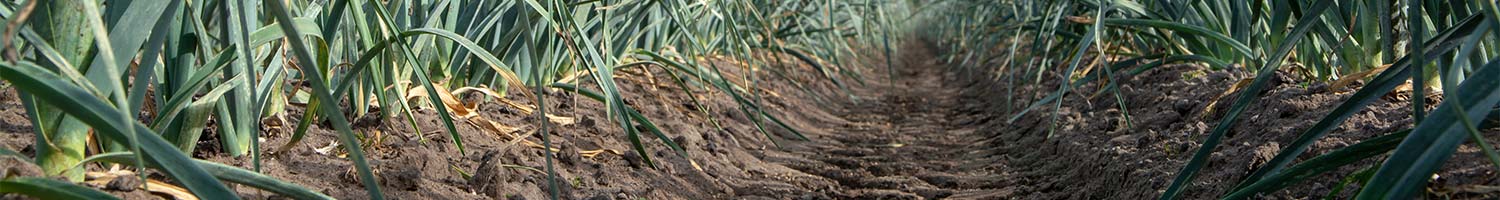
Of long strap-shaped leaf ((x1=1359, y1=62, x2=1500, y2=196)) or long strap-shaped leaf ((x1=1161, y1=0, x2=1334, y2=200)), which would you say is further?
long strap-shaped leaf ((x1=1161, y1=0, x2=1334, y2=200))

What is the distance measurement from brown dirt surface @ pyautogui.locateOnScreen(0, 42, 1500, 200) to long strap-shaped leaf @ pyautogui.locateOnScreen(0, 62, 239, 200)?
1.03 ft

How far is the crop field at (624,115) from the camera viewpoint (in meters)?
1.29

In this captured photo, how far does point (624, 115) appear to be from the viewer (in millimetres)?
2027

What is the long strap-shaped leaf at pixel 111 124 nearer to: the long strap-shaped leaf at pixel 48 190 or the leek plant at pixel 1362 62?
the long strap-shaped leaf at pixel 48 190

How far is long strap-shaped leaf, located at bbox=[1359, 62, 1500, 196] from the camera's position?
1.14 metres

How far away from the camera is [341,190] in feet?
6.17

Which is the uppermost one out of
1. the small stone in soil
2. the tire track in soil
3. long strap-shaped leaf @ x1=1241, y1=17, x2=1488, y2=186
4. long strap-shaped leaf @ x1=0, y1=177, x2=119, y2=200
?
the tire track in soil

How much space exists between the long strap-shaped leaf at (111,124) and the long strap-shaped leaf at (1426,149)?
1.04 meters

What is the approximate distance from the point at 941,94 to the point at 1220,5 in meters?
3.21

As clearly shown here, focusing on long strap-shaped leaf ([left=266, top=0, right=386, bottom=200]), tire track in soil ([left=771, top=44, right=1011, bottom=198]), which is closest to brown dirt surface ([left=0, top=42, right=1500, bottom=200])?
tire track in soil ([left=771, top=44, right=1011, bottom=198])

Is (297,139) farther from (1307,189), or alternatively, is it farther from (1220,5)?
(1220,5)

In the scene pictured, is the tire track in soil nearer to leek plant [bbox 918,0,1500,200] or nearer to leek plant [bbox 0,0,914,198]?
leek plant [bbox 918,0,1500,200]

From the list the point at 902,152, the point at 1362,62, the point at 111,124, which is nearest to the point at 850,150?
the point at 902,152

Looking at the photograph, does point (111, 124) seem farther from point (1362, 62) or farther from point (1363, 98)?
point (1362, 62)
